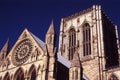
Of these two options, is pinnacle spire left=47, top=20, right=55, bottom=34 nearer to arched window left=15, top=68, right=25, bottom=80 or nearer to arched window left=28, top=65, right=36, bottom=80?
arched window left=28, top=65, right=36, bottom=80

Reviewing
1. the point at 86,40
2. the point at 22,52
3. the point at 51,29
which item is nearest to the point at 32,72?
the point at 22,52

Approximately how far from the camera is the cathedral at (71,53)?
40656 mm

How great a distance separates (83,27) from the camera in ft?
206

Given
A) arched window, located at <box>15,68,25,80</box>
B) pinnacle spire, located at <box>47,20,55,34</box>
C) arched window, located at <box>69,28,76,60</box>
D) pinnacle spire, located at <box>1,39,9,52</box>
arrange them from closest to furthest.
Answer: arched window, located at <box>15,68,25,80</box> → pinnacle spire, located at <box>47,20,55,34</box> → pinnacle spire, located at <box>1,39,9,52</box> → arched window, located at <box>69,28,76,60</box>

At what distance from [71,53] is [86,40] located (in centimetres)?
431

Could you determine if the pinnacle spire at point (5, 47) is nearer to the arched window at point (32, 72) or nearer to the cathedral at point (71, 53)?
the cathedral at point (71, 53)

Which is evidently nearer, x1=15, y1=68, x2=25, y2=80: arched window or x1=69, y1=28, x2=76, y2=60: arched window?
x1=15, y1=68, x2=25, y2=80: arched window

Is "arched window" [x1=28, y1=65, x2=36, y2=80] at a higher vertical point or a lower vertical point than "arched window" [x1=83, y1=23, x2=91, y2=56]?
lower

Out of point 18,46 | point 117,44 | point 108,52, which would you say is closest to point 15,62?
point 18,46

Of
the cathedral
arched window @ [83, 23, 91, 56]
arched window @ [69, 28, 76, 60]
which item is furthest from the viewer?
arched window @ [69, 28, 76, 60]

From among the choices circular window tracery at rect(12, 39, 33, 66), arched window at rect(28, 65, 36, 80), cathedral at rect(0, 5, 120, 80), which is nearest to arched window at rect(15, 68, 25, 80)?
cathedral at rect(0, 5, 120, 80)

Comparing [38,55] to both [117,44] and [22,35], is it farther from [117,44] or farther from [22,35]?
[117,44]

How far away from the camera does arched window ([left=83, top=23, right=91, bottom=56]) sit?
58.7 meters

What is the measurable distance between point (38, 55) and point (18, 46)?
5.53 metres
